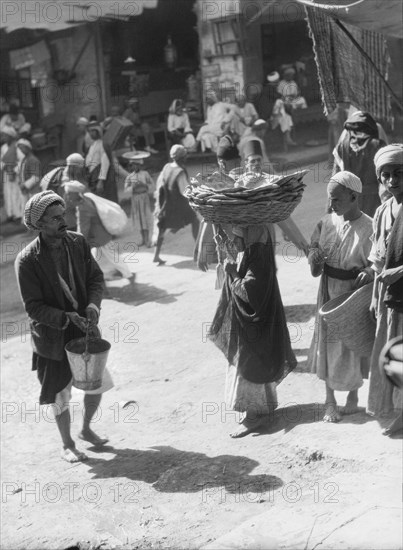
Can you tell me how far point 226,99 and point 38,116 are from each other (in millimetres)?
4232

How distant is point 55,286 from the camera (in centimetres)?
609

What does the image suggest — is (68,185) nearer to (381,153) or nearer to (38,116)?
(381,153)

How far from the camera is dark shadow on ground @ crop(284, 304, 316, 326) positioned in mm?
8359

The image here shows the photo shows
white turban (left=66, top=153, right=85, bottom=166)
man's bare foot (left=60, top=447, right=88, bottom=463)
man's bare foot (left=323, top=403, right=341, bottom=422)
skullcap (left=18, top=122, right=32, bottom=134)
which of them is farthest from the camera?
skullcap (left=18, top=122, right=32, bottom=134)

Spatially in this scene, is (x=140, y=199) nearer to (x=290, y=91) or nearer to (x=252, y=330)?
(x=252, y=330)

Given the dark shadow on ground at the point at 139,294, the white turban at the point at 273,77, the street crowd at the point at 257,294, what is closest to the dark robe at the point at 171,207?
the dark shadow on ground at the point at 139,294

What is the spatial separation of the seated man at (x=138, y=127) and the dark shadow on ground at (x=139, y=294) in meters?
8.01

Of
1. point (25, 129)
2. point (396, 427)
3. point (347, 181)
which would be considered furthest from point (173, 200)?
point (25, 129)

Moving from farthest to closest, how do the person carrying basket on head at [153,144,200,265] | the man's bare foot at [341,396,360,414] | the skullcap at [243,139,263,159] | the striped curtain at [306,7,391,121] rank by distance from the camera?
the person carrying basket on head at [153,144,200,265] < the striped curtain at [306,7,391,121] < the skullcap at [243,139,263,159] < the man's bare foot at [341,396,360,414]

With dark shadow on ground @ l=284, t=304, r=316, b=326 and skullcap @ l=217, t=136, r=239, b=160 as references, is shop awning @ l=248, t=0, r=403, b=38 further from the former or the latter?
dark shadow on ground @ l=284, t=304, r=316, b=326

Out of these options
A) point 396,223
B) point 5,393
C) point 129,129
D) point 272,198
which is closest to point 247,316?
point 272,198

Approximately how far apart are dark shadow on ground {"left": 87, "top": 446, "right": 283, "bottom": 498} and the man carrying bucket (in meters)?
0.52

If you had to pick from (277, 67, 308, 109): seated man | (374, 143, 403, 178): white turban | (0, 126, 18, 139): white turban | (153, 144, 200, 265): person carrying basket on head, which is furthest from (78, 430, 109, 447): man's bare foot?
(277, 67, 308, 109): seated man

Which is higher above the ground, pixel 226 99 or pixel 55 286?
pixel 226 99
